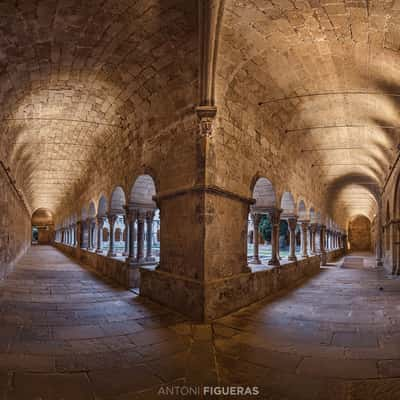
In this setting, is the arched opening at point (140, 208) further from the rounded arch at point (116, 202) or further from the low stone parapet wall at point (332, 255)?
the low stone parapet wall at point (332, 255)

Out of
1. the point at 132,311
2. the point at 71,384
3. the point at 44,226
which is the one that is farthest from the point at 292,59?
the point at 44,226

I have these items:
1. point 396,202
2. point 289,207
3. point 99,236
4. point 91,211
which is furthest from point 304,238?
point 91,211

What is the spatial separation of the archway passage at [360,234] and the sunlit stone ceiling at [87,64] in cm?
3294

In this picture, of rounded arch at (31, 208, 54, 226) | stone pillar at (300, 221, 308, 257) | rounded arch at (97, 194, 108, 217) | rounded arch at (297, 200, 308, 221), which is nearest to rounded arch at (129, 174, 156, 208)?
rounded arch at (97, 194, 108, 217)

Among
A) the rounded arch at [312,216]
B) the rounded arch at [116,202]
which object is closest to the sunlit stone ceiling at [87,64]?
the rounded arch at [116,202]

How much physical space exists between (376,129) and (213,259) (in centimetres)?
699

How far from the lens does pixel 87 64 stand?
6.13 metres

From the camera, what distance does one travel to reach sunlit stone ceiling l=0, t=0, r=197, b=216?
4730 millimetres

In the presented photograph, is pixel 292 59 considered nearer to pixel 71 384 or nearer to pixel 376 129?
pixel 376 129

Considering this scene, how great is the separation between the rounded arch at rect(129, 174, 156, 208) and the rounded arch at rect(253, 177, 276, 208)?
2772 mm

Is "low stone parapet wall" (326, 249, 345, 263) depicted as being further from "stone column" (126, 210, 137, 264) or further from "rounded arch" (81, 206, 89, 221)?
"rounded arch" (81, 206, 89, 221)

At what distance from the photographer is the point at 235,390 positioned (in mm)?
2961

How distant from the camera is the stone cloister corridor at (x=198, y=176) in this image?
11.2 feet

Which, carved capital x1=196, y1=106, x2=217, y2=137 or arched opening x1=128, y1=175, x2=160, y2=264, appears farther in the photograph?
arched opening x1=128, y1=175, x2=160, y2=264
